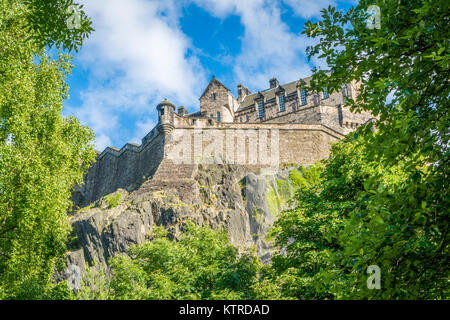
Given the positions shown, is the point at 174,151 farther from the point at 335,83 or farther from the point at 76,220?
the point at 335,83

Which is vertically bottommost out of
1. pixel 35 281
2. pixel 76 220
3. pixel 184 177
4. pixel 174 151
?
pixel 35 281

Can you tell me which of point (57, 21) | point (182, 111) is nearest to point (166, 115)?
point (182, 111)

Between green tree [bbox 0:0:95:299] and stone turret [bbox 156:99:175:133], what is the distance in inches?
906

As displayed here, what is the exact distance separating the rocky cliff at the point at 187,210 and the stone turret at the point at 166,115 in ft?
13.0

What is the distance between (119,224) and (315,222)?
1876 cm

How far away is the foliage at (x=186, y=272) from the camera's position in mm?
15328

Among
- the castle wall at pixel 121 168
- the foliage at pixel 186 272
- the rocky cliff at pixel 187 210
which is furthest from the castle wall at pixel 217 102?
the foliage at pixel 186 272

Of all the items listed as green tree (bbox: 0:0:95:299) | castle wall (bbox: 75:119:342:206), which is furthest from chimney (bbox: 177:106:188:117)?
green tree (bbox: 0:0:95:299)

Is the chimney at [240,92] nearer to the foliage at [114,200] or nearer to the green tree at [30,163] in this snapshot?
the foliage at [114,200]

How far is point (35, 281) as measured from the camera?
1301 cm

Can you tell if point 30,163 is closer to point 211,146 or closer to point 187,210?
point 187,210

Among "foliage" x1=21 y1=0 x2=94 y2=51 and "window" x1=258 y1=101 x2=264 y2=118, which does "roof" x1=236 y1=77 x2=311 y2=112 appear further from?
"foliage" x1=21 y1=0 x2=94 y2=51

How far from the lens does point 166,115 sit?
39.9m
